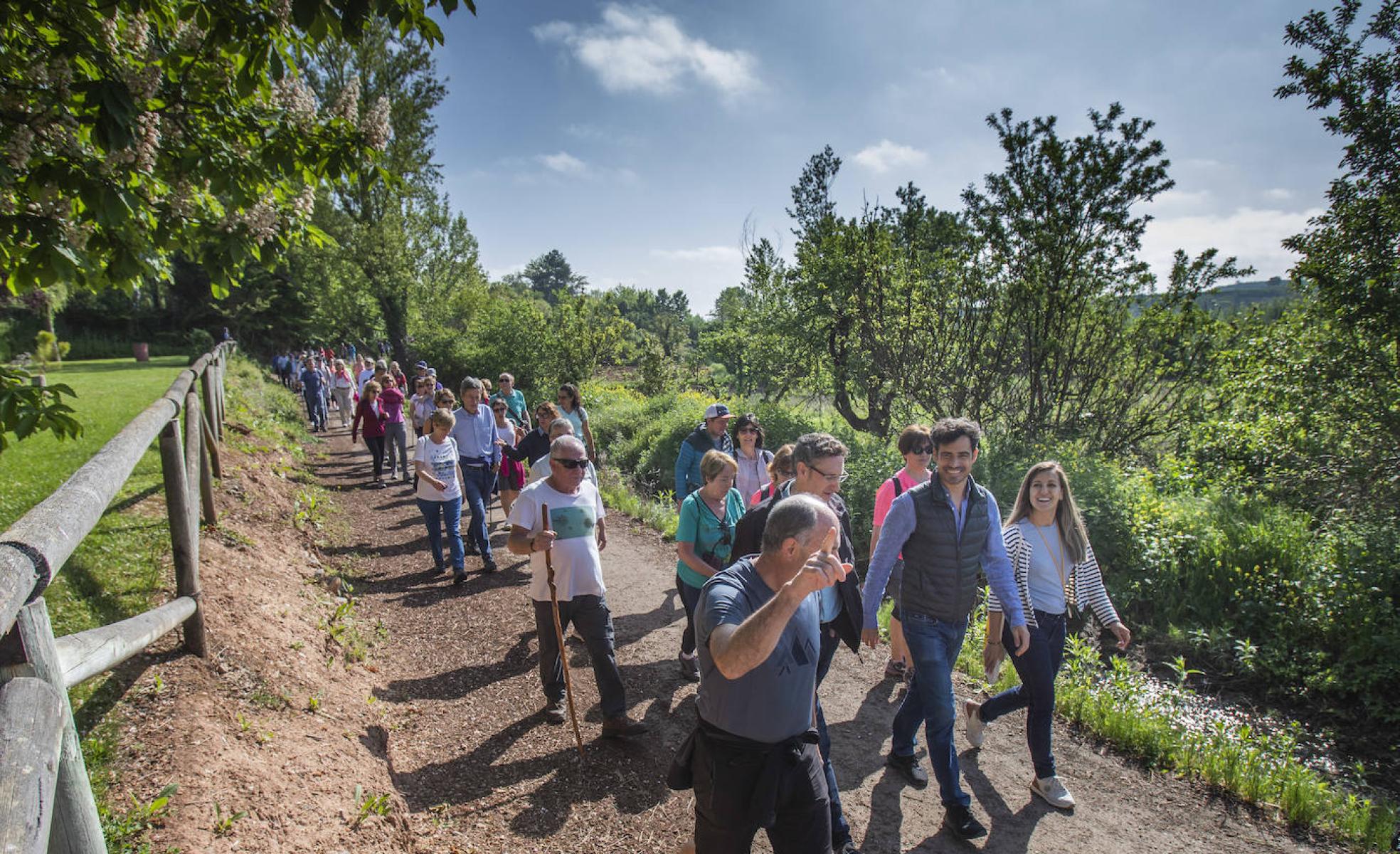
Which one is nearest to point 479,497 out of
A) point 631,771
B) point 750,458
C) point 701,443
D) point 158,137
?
point 701,443

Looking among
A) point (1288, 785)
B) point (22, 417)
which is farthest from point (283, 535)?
point (1288, 785)

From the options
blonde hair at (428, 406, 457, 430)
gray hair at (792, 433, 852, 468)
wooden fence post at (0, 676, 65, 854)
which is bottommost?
wooden fence post at (0, 676, 65, 854)

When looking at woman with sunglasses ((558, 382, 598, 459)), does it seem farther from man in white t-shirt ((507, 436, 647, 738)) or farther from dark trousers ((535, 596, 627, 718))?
dark trousers ((535, 596, 627, 718))

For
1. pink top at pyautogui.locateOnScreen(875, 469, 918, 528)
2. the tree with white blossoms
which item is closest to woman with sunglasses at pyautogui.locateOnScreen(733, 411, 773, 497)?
pink top at pyautogui.locateOnScreen(875, 469, 918, 528)

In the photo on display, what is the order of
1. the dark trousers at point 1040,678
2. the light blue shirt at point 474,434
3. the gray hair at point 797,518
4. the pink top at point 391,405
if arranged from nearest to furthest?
the gray hair at point 797,518, the dark trousers at point 1040,678, the light blue shirt at point 474,434, the pink top at point 391,405

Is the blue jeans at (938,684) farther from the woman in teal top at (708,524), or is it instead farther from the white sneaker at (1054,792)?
the woman in teal top at (708,524)

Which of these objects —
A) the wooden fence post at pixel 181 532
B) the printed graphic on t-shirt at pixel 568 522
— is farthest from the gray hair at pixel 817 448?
the wooden fence post at pixel 181 532

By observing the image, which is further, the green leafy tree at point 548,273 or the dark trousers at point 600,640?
the green leafy tree at point 548,273

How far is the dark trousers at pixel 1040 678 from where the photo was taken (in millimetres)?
3924

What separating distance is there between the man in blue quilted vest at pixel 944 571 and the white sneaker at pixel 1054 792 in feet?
1.85

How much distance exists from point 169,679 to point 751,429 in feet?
14.0

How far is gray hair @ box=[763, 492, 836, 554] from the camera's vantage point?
249 cm

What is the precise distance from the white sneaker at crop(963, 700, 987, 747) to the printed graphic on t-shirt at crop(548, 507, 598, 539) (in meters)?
2.84

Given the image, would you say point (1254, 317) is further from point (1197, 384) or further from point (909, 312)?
point (909, 312)
